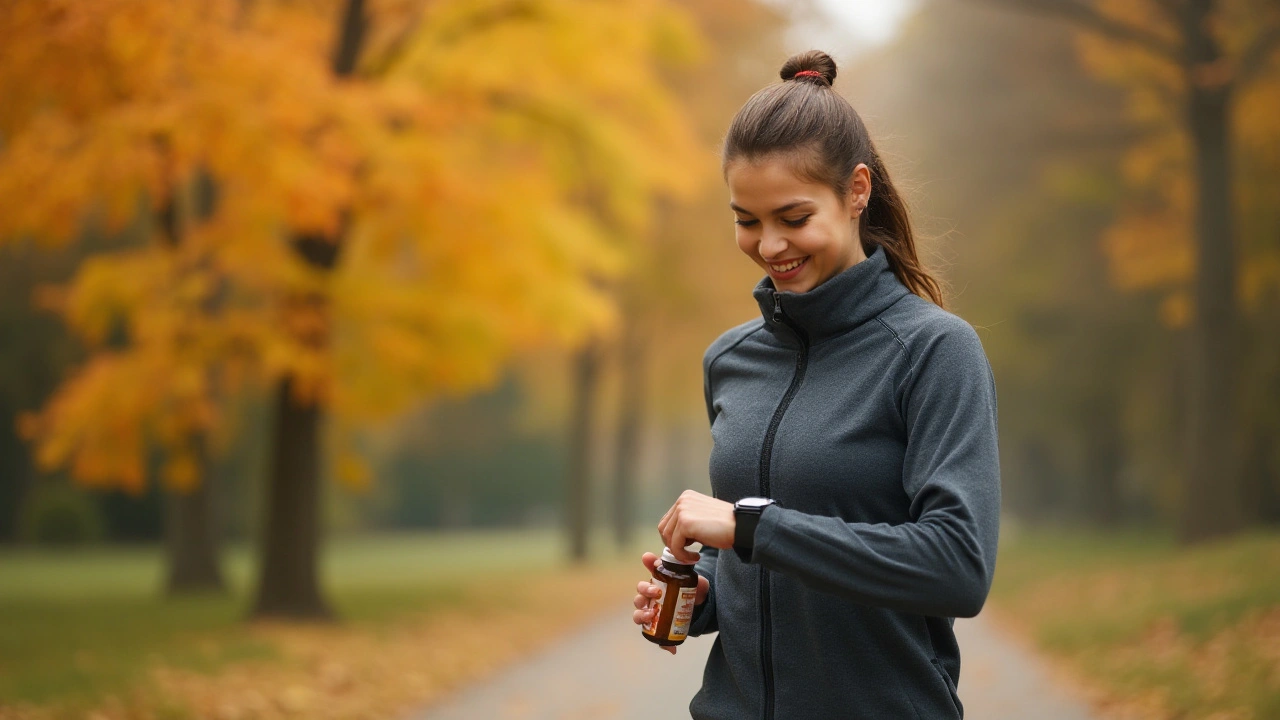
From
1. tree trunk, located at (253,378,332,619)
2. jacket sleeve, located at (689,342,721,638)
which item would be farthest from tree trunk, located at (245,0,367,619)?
jacket sleeve, located at (689,342,721,638)

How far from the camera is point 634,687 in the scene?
918cm

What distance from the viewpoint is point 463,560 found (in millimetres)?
25406

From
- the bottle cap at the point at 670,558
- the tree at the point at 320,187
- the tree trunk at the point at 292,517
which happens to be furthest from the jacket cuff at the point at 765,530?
the tree trunk at the point at 292,517

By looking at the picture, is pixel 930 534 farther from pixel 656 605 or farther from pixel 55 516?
pixel 55 516

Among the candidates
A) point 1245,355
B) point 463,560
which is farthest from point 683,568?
point 463,560

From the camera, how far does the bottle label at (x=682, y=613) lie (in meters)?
2.62

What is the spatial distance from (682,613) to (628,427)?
2387cm

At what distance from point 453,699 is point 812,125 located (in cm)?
721

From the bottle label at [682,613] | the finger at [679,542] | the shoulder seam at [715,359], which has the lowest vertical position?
the bottle label at [682,613]

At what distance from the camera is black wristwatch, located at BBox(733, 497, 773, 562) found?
7.19 feet

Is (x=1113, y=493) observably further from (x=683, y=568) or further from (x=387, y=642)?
(x=683, y=568)

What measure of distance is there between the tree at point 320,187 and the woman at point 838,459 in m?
5.46

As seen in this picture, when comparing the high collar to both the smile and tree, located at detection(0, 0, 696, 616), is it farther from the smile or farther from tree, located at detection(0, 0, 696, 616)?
tree, located at detection(0, 0, 696, 616)

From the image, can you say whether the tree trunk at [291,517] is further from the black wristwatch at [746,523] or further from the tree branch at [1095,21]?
the black wristwatch at [746,523]
